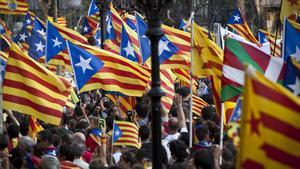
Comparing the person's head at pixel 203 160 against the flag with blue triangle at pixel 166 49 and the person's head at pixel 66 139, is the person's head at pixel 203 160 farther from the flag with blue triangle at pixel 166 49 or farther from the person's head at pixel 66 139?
the flag with blue triangle at pixel 166 49

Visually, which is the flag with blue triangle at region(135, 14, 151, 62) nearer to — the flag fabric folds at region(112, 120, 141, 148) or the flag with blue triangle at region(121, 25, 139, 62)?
the flag with blue triangle at region(121, 25, 139, 62)

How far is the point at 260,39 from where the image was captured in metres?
26.7

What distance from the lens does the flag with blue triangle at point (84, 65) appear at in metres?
16.5

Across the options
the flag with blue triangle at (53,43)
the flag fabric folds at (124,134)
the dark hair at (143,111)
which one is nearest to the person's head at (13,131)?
the flag fabric folds at (124,134)

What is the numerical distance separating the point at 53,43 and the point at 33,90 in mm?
5944

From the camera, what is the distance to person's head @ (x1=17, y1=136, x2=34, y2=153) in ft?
46.9

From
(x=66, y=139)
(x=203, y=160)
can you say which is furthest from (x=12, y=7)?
(x=203, y=160)

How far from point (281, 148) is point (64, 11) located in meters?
44.7

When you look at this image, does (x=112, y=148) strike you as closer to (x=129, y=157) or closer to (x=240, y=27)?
(x=129, y=157)

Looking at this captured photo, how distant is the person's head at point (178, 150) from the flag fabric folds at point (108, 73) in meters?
3.78

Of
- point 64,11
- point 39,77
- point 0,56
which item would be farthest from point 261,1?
point 39,77

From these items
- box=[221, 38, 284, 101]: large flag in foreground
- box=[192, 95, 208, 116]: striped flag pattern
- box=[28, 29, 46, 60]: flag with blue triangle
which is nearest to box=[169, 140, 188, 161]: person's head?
box=[221, 38, 284, 101]: large flag in foreground

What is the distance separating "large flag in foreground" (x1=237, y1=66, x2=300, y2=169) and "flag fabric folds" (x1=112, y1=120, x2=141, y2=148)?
18.6 feet

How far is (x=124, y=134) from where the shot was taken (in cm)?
1457
